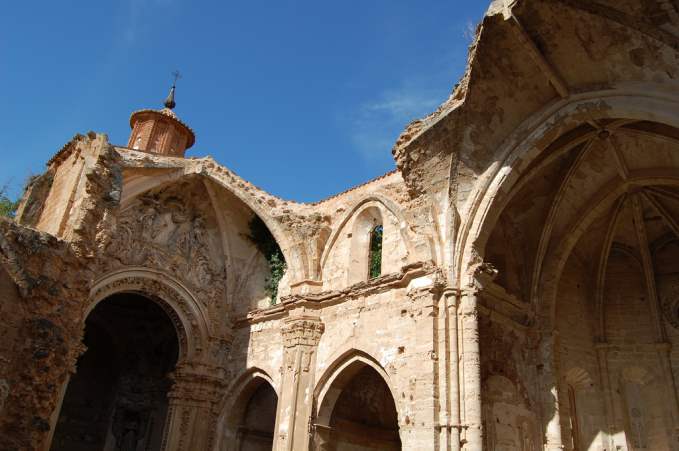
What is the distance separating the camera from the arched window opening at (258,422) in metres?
12.7

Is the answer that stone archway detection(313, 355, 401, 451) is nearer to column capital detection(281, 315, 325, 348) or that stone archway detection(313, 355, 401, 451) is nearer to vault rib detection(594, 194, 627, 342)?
column capital detection(281, 315, 325, 348)

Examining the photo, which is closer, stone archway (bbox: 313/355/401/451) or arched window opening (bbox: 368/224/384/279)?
stone archway (bbox: 313/355/401/451)

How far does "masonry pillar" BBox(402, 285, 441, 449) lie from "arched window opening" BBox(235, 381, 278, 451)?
4879mm

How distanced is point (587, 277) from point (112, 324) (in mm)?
12463

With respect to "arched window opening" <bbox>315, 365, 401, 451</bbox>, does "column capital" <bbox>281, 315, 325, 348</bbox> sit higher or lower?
higher

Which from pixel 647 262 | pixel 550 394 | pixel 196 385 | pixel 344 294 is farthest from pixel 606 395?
pixel 196 385

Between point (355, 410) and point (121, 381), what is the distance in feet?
25.1

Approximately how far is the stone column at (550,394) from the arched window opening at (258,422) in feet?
19.0

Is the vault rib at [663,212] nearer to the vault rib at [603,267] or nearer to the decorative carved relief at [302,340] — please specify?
the vault rib at [603,267]

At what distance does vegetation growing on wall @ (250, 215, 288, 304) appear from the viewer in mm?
13766

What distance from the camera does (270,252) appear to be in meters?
14.1

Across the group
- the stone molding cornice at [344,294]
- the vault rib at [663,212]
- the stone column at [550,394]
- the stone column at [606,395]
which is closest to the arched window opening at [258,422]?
the stone molding cornice at [344,294]

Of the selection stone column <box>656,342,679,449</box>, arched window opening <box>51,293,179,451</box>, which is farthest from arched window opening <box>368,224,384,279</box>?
arched window opening <box>51,293,179,451</box>

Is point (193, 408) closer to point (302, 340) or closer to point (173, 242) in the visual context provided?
point (302, 340)
